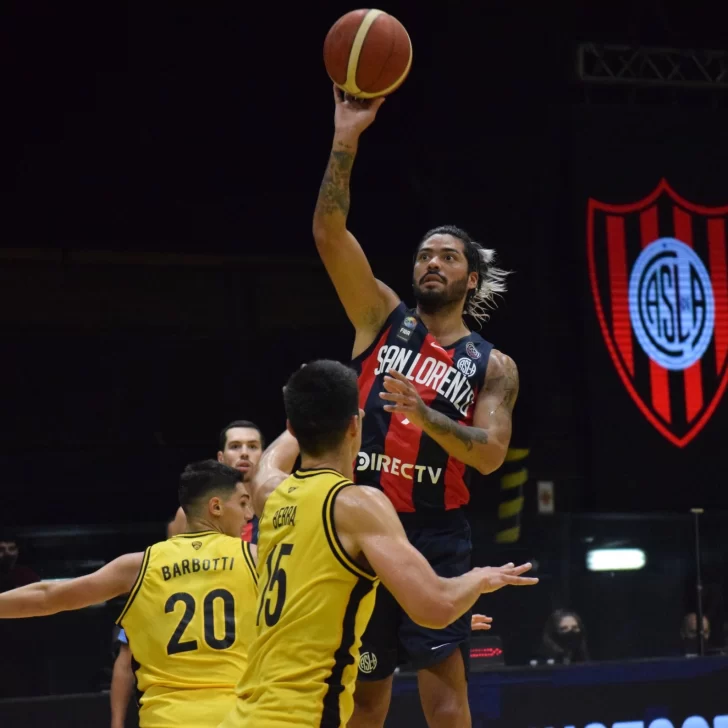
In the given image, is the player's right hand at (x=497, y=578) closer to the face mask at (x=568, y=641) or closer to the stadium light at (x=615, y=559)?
the face mask at (x=568, y=641)

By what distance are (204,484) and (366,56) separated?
5.34ft

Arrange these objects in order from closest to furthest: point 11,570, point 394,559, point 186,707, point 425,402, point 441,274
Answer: point 394,559 → point 186,707 → point 425,402 → point 441,274 → point 11,570

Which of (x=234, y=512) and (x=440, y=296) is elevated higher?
(x=440, y=296)

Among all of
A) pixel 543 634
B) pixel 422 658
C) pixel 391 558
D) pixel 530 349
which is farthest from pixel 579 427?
pixel 391 558

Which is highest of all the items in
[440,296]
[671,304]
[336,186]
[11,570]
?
[671,304]

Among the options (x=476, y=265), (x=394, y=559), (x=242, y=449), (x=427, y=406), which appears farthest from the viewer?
(x=242, y=449)

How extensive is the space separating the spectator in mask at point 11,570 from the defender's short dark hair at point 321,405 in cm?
401

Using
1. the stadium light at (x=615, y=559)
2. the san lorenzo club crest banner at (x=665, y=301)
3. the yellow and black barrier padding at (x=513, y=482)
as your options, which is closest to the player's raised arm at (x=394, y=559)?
the stadium light at (x=615, y=559)

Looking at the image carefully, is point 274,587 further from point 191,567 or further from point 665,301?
point 665,301

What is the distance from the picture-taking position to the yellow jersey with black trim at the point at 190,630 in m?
3.99

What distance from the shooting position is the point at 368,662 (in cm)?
415

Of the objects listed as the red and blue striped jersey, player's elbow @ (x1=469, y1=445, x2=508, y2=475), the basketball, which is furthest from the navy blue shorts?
the basketball

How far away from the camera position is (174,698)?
157 inches

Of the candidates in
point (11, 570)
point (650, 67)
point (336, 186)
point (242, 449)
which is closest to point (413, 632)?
point (336, 186)
